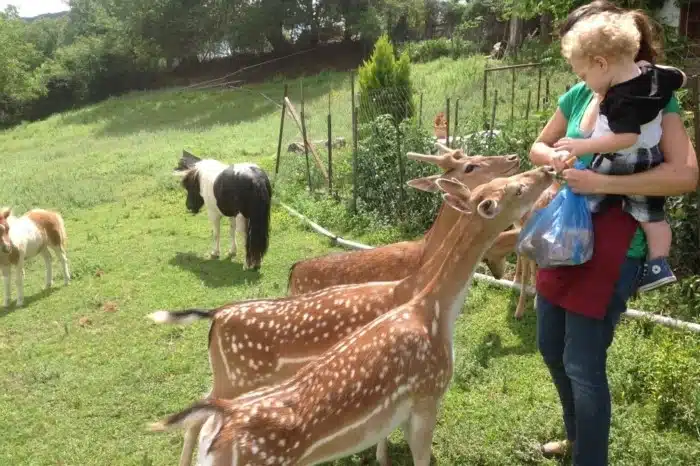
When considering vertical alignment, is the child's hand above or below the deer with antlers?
above

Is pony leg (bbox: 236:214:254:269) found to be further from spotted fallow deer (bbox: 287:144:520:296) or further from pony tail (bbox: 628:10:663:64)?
pony tail (bbox: 628:10:663:64)

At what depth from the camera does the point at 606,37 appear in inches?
102

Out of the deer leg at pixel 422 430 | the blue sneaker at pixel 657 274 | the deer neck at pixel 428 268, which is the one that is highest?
the blue sneaker at pixel 657 274

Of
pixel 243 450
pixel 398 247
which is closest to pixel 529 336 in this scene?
pixel 398 247

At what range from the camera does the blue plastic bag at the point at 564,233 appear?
281 centimetres

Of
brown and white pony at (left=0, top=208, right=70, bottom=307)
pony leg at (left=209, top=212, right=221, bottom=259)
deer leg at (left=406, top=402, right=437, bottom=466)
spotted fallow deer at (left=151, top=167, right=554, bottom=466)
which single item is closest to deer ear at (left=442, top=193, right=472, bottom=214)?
spotted fallow deer at (left=151, top=167, right=554, bottom=466)

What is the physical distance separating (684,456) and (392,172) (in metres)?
5.95

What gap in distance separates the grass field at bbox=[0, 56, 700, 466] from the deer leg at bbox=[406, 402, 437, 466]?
0.71m

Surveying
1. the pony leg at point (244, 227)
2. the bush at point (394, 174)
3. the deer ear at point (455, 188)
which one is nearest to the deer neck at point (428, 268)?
the deer ear at point (455, 188)

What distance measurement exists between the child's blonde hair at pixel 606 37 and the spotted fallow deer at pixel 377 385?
78cm

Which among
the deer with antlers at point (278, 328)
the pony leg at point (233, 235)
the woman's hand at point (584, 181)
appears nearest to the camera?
the woman's hand at point (584, 181)

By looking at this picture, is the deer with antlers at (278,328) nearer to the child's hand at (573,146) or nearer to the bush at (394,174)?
the child's hand at (573,146)

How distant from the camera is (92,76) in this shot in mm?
38250

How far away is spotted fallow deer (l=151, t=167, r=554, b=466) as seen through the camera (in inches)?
110
